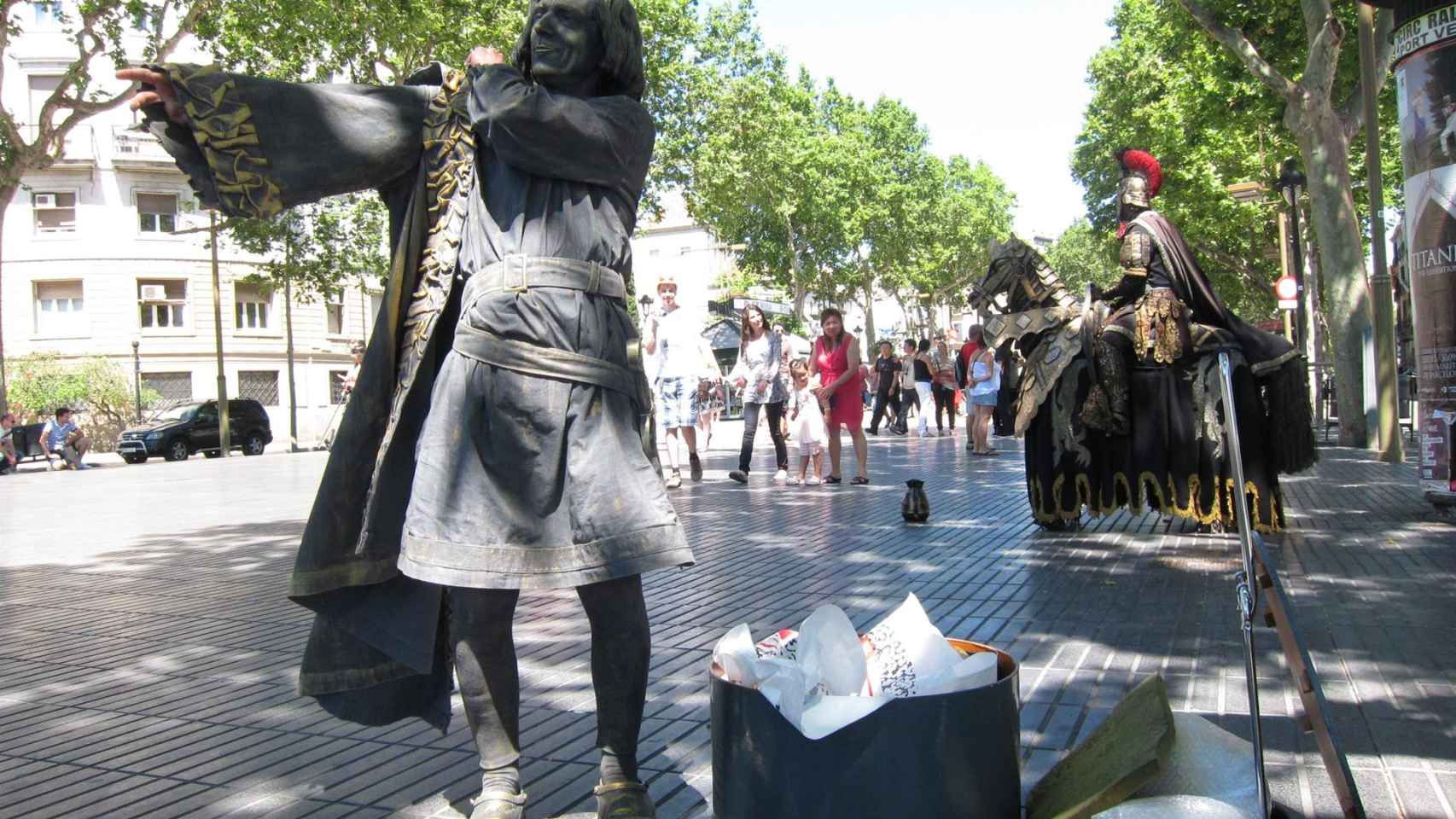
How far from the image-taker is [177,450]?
29016mm

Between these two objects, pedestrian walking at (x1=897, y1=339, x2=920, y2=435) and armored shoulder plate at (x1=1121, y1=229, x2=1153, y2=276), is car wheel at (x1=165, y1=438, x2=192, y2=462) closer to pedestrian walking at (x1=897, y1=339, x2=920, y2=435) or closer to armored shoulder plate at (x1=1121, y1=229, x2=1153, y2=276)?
pedestrian walking at (x1=897, y1=339, x2=920, y2=435)

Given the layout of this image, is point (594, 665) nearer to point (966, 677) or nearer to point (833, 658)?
point (833, 658)

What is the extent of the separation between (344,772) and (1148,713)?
2264mm

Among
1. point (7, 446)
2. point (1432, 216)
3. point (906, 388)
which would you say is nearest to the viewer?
point (1432, 216)

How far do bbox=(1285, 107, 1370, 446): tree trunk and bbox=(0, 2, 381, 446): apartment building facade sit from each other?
32.2 meters

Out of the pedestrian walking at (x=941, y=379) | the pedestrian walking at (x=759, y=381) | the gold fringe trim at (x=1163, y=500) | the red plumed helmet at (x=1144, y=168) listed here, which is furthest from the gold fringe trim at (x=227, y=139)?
the pedestrian walking at (x=941, y=379)

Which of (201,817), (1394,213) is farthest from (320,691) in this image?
(1394,213)

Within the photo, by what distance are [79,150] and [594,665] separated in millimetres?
46523

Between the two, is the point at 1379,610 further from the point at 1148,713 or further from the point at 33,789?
the point at 33,789

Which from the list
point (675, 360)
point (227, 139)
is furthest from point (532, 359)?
point (675, 360)

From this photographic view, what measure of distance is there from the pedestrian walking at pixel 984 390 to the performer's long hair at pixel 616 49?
13192 millimetres

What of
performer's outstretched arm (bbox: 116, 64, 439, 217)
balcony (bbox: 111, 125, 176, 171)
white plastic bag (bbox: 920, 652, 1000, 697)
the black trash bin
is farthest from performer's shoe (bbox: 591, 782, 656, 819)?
balcony (bbox: 111, 125, 176, 171)

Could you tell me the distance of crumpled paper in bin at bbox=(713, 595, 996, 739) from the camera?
7.53 feet

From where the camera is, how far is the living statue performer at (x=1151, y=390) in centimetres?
703
